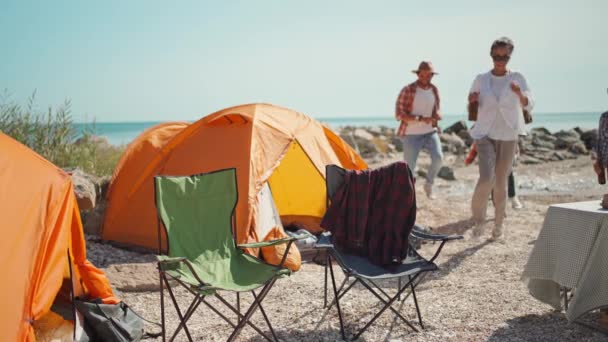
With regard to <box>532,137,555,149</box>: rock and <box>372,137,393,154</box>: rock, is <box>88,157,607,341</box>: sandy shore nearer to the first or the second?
<box>372,137,393,154</box>: rock

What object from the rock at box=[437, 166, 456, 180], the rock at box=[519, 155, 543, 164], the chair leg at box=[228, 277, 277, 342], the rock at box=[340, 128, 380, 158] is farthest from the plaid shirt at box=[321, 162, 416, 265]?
the rock at box=[340, 128, 380, 158]

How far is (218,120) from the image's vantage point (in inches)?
249

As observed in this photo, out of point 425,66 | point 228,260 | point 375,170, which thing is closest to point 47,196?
point 228,260

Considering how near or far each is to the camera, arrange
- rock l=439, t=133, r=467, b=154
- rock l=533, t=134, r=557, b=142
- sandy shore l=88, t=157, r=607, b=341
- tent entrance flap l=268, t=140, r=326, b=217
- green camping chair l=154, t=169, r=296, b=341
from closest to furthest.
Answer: green camping chair l=154, t=169, r=296, b=341
sandy shore l=88, t=157, r=607, b=341
tent entrance flap l=268, t=140, r=326, b=217
rock l=439, t=133, r=467, b=154
rock l=533, t=134, r=557, b=142

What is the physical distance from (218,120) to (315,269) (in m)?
1.90

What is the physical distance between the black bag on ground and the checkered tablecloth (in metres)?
2.66

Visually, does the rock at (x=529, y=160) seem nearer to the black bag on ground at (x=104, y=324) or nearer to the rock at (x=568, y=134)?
the rock at (x=568, y=134)

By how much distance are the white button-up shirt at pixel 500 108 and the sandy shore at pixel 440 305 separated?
3.99ft

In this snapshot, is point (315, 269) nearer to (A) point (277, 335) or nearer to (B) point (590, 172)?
(A) point (277, 335)

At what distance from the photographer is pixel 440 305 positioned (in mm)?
4434

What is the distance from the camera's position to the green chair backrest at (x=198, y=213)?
12.9ft

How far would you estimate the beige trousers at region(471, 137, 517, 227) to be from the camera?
620 centimetres

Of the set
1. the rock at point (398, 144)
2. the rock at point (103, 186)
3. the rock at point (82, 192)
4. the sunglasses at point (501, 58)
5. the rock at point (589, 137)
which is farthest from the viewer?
the rock at point (398, 144)

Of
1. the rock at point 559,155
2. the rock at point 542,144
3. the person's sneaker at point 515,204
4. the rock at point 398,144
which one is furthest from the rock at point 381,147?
the person's sneaker at point 515,204
